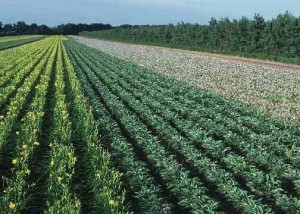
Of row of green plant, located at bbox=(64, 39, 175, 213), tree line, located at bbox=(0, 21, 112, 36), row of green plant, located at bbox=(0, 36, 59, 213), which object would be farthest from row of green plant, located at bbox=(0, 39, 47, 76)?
tree line, located at bbox=(0, 21, 112, 36)

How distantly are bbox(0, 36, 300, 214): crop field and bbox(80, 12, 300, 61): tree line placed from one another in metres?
26.3

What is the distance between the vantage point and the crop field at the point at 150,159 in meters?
7.94

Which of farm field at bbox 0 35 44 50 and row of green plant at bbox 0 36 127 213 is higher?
row of green plant at bbox 0 36 127 213

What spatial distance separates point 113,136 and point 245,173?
4.18 m

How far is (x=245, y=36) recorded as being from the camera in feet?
161

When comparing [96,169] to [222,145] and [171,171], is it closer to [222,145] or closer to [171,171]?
[171,171]

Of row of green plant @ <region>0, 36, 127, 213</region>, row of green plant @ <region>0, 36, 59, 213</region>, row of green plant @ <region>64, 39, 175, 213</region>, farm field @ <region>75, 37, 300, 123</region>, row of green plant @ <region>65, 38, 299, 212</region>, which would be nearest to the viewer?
row of green plant @ <region>0, 36, 59, 213</region>

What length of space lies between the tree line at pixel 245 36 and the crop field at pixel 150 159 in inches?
1034

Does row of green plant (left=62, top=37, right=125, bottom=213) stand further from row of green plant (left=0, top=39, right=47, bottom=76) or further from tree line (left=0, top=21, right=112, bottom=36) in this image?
tree line (left=0, top=21, right=112, bottom=36)

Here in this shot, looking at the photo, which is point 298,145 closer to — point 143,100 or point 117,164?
point 117,164

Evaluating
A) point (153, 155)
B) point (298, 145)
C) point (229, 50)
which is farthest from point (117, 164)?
point (229, 50)

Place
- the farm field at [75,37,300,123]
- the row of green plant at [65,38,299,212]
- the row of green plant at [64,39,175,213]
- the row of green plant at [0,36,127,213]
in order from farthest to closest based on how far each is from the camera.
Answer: the farm field at [75,37,300,123] → the row of green plant at [65,38,299,212] → the row of green plant at [64,39,175,213] → the row of green plant at [0,36,127,213]

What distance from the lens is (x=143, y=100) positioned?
17656 millimetres

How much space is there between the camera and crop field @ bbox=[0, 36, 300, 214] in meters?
7.94
